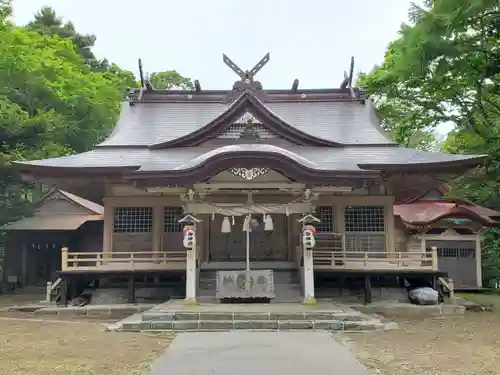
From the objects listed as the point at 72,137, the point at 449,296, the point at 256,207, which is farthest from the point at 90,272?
the point at 72,137

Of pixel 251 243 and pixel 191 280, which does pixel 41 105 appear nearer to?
pixel 251 243

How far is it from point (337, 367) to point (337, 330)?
11.5 ft

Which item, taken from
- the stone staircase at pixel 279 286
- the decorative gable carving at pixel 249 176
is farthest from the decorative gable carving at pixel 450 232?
the decorative gable carving at pixel 249 176

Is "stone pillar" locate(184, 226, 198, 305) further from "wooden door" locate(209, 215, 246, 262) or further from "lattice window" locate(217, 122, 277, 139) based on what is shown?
"lattice window" locate(217, 122, 277, 139)

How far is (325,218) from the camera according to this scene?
1573 cm

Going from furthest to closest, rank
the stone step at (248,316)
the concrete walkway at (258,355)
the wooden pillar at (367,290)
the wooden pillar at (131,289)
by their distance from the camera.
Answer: the wooden pillar at (131,289) < the wooden pillar at (367,290) < the stone step at (248,316) < the concrete walkway at (258,355)

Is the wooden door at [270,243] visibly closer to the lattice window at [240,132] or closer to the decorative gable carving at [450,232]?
the lattice window at [240,132]

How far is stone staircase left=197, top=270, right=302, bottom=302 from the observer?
1365cm

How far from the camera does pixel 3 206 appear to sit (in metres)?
18.0

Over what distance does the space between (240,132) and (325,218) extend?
3.83 metres

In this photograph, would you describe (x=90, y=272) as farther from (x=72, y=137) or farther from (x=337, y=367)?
(x=72, y=137)

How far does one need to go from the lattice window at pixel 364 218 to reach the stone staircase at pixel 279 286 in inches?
93.6

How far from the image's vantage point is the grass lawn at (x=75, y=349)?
6.91 metres

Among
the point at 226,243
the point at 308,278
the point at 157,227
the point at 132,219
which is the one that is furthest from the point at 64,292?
the point at 308,278
